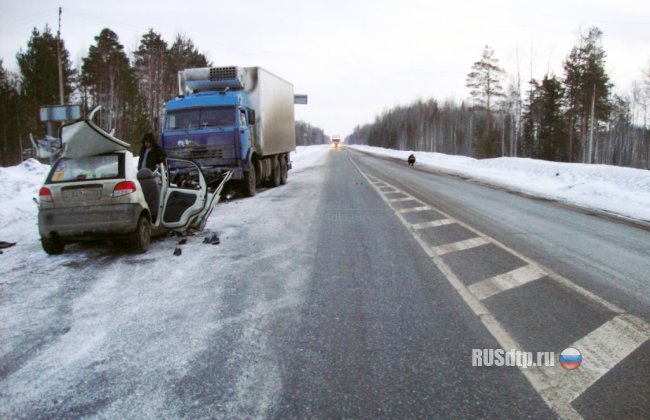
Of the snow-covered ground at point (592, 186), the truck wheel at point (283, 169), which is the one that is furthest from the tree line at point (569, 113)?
the truck wheel at point (283, 169)

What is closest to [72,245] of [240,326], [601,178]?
[240,326]

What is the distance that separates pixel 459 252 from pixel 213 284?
142 inches

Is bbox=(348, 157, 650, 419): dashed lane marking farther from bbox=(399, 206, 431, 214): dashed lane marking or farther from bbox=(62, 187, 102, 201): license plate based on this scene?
bbox=(62, 187, 102, 201): license plate

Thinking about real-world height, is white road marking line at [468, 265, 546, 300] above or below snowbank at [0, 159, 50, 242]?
below

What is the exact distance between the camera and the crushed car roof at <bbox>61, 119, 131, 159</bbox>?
6.05m

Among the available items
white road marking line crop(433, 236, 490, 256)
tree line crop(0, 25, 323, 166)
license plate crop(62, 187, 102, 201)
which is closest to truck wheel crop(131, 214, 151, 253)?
license plate crop(62, 187, 102, 201)

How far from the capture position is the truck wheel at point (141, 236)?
6.43 metres

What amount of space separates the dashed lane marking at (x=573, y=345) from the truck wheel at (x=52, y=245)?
553 cm

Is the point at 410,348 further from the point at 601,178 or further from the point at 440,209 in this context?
the point at 601,178

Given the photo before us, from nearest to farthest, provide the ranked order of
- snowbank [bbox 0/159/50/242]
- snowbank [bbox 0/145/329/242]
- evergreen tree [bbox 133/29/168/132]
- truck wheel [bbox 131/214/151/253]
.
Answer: truck wheel [bbox 131/214/151/253], snowbank [bbox 0/145/329/242], snowbank [bbox 0/159/50/242], evergreen tree [bbox 133/29/168/132]

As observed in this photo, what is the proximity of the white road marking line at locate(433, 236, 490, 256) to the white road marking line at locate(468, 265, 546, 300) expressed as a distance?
1.13m

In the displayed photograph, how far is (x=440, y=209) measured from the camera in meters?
10.6

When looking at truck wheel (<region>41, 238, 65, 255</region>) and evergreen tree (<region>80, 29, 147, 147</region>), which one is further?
evergreen tree (<region>80, 29, 147, 147</region>)

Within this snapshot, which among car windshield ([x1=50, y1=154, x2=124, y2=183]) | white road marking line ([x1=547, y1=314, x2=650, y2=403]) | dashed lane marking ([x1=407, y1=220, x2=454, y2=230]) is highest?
car windshield ([x1=50, y1=154, x2=124, y2=183])
